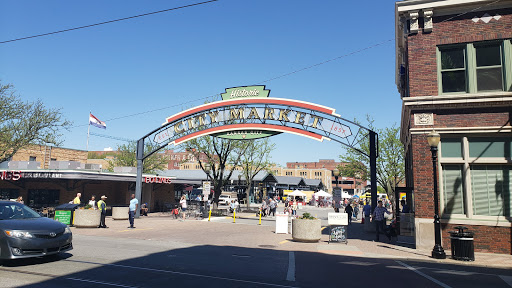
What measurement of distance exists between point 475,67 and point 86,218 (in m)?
18.7

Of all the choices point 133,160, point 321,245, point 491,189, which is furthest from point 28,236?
point 133,160

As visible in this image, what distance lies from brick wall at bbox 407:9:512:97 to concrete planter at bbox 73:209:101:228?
15932 millimetres

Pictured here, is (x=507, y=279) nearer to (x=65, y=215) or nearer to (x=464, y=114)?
(x=464, y=114)

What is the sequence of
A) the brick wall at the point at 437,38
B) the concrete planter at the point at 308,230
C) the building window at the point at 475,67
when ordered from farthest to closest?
the concrete planter at the point at 308,230 → the brick wall at the point at 437,38 → the building window at the point at 475,67

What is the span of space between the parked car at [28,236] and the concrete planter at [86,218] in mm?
9224

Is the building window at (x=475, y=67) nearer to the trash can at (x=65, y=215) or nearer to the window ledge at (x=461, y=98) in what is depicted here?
the window ledge at (x=461, y=98)

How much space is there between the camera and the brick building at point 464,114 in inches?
514

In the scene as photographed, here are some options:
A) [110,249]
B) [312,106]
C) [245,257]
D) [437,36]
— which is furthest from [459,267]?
[312,106]

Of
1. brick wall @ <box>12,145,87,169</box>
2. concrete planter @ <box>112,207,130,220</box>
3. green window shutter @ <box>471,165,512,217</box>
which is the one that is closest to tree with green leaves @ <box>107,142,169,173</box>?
brick wall @ <box>12,145,87,169</box>

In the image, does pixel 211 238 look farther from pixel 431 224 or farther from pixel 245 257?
pixel 431 224

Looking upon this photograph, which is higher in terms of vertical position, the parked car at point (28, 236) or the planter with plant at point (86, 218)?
the parked car at point (28, 236)

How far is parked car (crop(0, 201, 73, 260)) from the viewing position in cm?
812

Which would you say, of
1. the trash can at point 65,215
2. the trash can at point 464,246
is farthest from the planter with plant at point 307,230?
the trash can at point 65,215

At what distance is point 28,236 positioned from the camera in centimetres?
827
